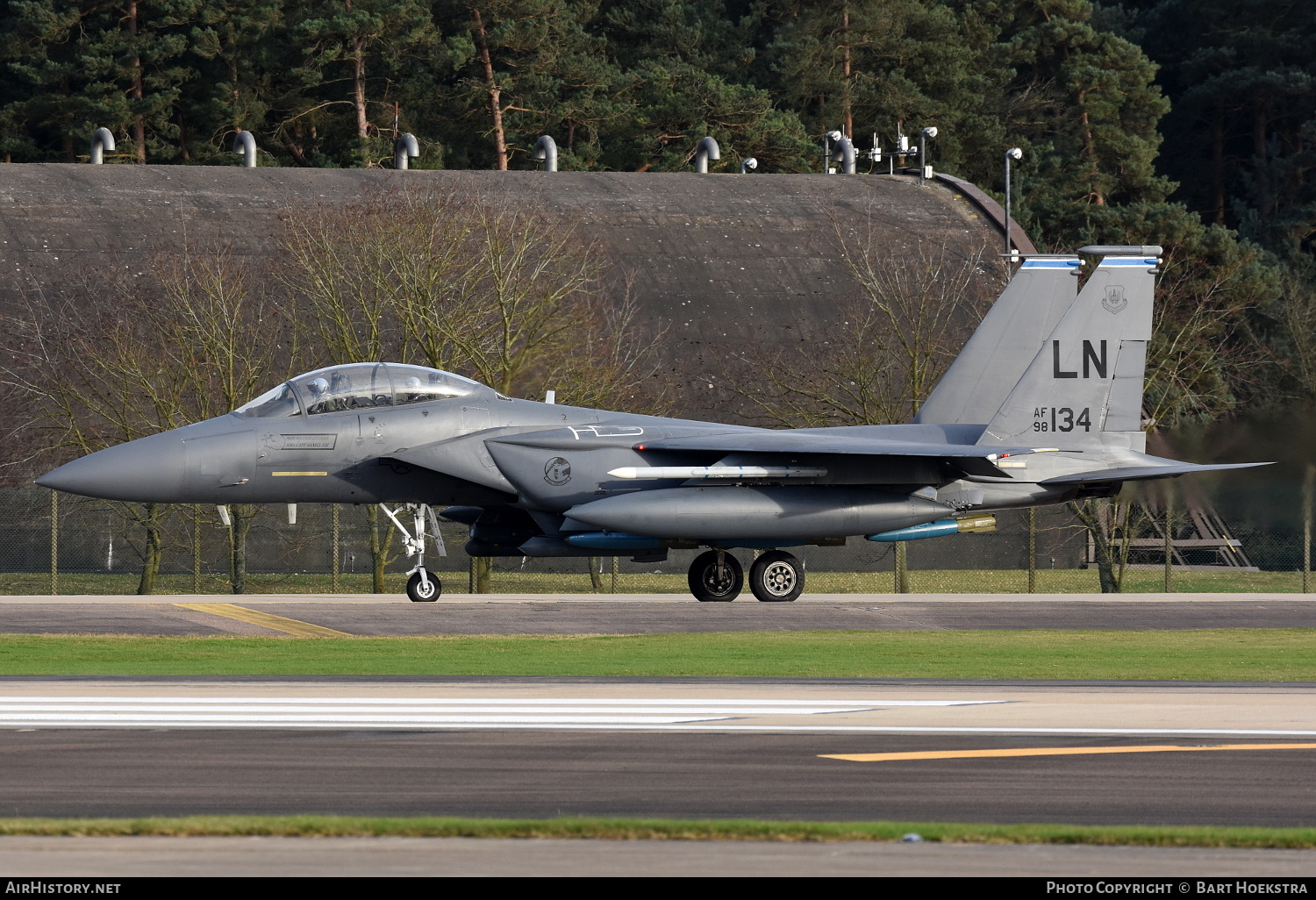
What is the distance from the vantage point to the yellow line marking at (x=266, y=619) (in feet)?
67.8

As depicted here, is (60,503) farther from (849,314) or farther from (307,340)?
(849,314)

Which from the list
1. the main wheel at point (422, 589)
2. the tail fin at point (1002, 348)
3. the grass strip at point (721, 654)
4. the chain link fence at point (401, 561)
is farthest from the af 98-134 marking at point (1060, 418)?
the main wheel at point (422, 589)

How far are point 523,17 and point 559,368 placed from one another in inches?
1624

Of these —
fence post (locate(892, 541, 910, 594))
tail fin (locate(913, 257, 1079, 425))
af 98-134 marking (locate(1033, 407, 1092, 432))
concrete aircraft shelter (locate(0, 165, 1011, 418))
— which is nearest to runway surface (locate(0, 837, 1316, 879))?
af 98-134 marking (locate(1033, 407, 1092, 432))

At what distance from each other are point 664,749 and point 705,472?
12.7 metres

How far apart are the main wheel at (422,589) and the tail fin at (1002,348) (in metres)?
7.92

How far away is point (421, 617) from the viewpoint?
21938mm

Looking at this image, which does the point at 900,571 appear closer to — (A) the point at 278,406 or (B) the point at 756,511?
(B) the point at 756,511

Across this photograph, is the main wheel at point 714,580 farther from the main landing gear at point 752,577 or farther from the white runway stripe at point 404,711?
the white runway stripe at point 404,711

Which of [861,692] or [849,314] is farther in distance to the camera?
[849,314]

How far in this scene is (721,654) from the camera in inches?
727

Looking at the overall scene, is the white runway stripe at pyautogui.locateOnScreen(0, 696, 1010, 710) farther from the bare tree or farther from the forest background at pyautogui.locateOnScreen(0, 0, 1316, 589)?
the forest background at pyautogui.locateOnScreen(0, 0, 1316, 589)

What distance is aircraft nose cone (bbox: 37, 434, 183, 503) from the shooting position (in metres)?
22.5
